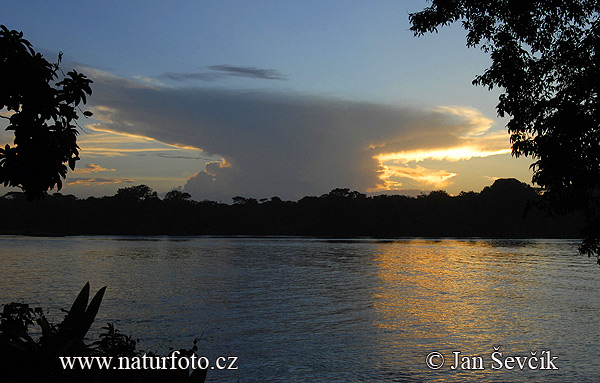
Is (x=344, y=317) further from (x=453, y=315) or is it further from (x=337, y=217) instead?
(x=337, y=217)

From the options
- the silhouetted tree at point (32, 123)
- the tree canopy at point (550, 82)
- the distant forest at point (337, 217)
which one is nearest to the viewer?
the silhouetted tree at point (32, 123)

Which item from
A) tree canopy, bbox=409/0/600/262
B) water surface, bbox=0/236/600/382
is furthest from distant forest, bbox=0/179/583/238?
tree canopy, bbox=409/0/600/262

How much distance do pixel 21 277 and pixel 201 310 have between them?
20.9m

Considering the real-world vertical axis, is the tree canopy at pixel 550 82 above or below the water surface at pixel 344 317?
above

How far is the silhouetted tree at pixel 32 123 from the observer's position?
619 centimetres

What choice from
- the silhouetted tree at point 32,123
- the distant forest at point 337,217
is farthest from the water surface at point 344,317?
the distant forest at point 337,217

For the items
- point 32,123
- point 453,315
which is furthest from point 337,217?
point 32,123

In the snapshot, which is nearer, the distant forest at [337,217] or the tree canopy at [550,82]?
the tree canopy at [550,82]

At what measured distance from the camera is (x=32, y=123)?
6.41 metres

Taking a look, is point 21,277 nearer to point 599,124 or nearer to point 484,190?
point 599,124

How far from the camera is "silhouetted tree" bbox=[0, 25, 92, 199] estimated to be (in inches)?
244

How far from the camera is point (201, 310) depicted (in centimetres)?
2406

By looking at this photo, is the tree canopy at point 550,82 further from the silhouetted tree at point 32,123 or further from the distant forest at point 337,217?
the distant forest at point 337,217

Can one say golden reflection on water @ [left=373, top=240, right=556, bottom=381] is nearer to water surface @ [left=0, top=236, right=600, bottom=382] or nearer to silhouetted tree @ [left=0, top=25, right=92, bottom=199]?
water surface @ [left=0, top=236, right=600, bottom=382]
